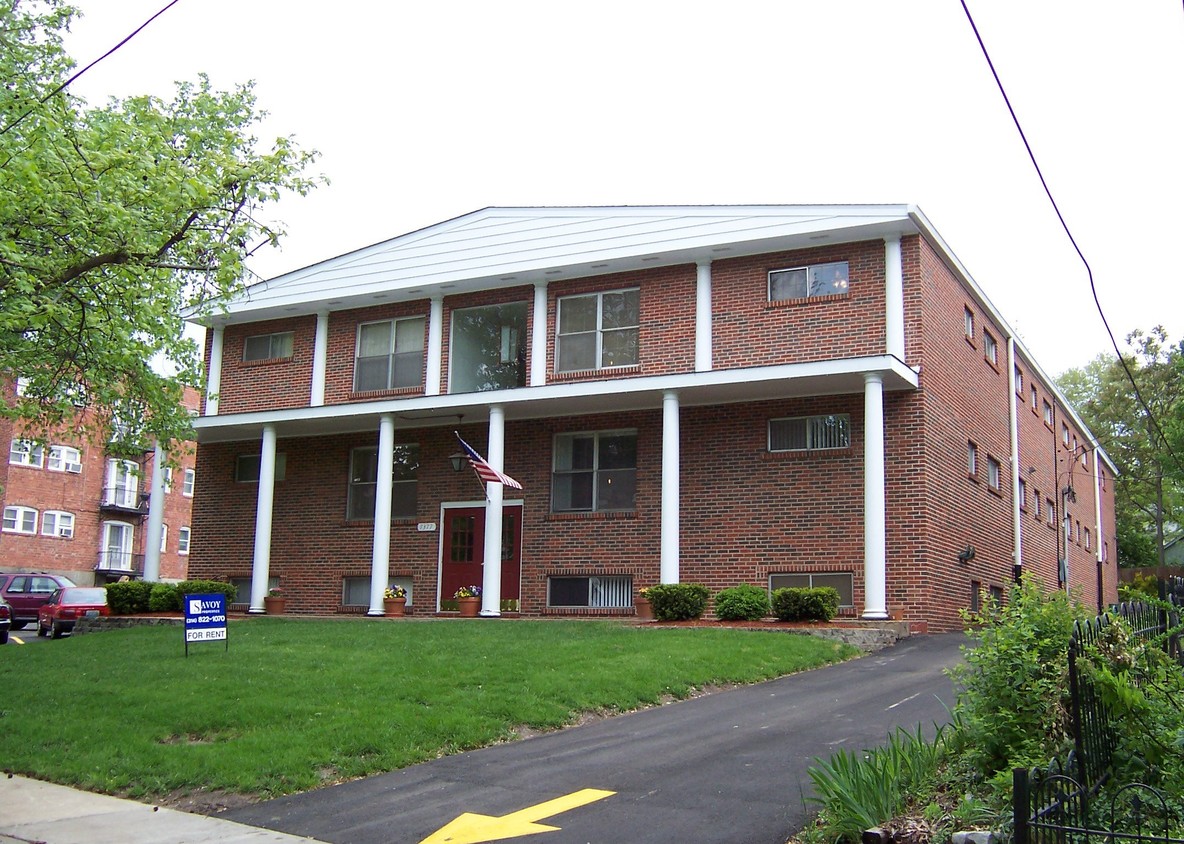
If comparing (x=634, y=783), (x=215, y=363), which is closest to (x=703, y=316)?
(x=215, y=363)

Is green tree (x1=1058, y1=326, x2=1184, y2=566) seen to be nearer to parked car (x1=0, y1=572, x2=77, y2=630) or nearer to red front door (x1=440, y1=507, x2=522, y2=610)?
red front door (x1=440, y1=507, x2=522, y2=610)

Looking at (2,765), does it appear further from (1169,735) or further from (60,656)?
(1169,735)

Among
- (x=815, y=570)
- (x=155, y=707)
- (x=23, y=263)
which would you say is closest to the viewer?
(x=155, y=707)

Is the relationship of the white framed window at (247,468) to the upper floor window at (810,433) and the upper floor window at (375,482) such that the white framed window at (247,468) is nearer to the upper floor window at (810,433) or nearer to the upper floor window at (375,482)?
the upper floor window at (375,482)

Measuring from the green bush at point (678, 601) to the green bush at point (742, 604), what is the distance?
0.36 metres

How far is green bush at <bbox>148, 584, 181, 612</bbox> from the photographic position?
22.7 metres

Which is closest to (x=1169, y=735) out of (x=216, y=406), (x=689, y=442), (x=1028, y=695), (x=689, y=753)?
(x=1028, y=695)

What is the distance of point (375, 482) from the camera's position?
23375mm

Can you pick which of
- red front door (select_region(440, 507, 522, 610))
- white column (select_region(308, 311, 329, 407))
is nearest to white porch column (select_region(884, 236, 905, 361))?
red front door (select_region(440, 507, 522, 610))

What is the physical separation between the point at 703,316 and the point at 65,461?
37.3 m

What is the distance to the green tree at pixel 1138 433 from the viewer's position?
4516cm

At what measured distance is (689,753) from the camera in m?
9.47

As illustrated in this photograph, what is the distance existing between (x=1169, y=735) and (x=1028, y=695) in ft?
2.92

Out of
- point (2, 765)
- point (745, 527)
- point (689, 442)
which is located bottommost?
point (2, 765)
